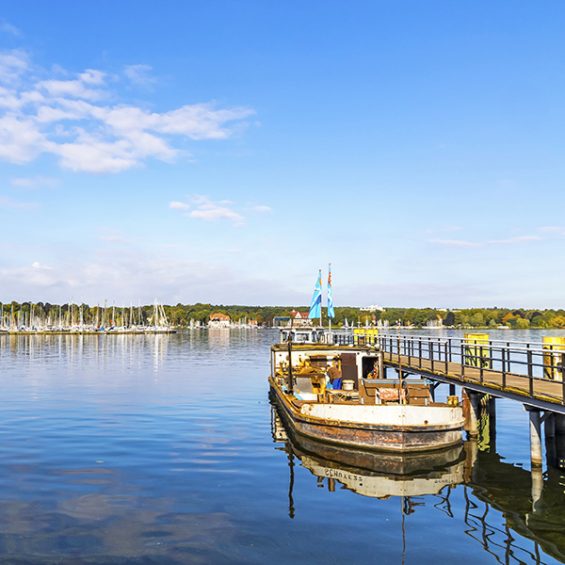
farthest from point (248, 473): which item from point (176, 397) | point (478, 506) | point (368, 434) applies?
point (176, 397)

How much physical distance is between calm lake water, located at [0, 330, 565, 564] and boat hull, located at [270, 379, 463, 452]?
96cm

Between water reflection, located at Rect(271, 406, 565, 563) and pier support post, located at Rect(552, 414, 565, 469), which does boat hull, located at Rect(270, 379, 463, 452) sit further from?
pier support post, located at Rect(552, 414, 565, 469)

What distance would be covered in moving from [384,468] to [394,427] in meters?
1.41

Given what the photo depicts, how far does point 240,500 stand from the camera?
14875mm

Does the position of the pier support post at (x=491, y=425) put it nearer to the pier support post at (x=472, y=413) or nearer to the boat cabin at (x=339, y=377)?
the pier support post at (x=472, y=413)

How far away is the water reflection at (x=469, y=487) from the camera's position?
490 inches

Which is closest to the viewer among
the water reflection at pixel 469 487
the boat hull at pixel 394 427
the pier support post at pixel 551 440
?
the water reflection at pixel 469 487

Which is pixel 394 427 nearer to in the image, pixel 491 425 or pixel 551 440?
pixel 551 440

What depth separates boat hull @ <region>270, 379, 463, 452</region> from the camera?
18750mm

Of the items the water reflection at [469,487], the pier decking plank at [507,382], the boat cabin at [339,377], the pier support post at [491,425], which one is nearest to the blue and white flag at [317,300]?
the boat cabin at [339,377]

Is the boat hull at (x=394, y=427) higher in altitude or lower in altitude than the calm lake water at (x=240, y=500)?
higher

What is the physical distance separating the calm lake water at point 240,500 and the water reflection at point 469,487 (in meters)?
0.05

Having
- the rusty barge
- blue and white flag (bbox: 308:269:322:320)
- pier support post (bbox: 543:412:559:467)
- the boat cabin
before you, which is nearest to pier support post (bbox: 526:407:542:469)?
pier support post (bbox: 543:412:559:467)

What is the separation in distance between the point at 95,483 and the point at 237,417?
1308cm
